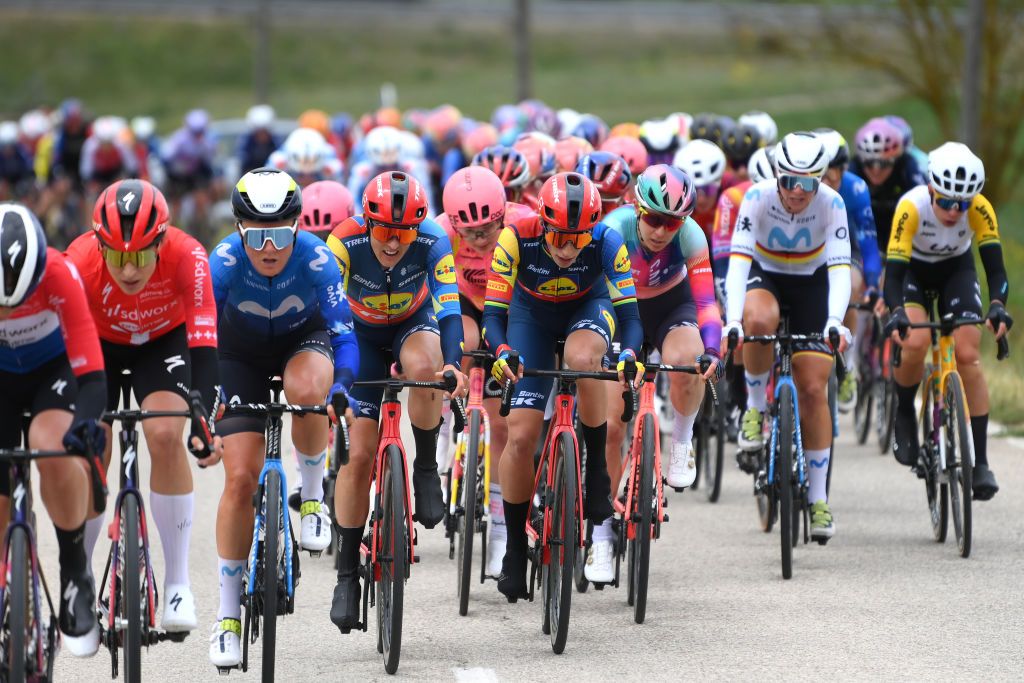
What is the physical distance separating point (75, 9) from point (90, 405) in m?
52.8

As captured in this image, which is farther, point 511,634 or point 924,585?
point 924,585

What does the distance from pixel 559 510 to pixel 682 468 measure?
156cm

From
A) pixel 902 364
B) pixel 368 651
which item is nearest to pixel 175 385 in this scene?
pixel 368 651

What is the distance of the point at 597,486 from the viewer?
820cm

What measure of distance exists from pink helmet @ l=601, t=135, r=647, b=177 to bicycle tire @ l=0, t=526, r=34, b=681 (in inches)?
272

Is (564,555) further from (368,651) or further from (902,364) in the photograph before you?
(902,364)

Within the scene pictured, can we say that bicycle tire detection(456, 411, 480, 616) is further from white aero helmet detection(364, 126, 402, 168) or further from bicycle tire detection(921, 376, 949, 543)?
white aero helmet detection(364, 126, 402, 168)

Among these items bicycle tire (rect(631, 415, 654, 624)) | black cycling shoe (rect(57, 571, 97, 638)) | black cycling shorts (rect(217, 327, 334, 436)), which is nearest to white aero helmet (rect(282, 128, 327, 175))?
bicycle tire (rect(631, 415, 654, 624))

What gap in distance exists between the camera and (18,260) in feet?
19.6

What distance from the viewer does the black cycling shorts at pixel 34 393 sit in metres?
6.48

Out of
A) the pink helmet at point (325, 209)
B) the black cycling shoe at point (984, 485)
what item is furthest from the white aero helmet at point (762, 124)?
the black cycling shoe at point (984, 485)

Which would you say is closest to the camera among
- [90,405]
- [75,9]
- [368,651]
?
[90,405]

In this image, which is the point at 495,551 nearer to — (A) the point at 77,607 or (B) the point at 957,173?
(A) the point at 77,607

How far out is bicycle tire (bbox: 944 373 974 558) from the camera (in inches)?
362
